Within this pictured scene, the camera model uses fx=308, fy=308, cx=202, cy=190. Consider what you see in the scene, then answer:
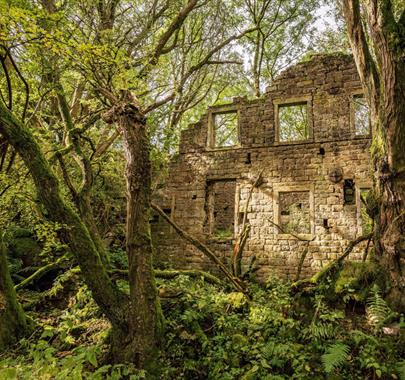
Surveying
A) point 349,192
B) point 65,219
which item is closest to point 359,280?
point 349,192

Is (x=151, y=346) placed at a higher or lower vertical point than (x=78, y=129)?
lower

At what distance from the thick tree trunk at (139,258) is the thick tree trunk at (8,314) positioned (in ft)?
6.15

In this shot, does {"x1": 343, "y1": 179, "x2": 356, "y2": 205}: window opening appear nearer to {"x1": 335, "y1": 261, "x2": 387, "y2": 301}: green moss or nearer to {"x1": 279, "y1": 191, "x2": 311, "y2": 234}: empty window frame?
{"x1": 279, "y1": 191, "x2": 311, "y2": 234}: empty window frame

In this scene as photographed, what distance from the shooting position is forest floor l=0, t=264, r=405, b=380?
379 centimetres

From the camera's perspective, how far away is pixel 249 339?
4.59m

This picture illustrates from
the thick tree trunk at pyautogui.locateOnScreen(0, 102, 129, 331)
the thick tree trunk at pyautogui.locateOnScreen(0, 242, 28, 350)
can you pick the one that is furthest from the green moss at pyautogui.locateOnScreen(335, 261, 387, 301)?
the thick tree trunk at pyautogui.locateOnScreen(0, 242, 28, 350)

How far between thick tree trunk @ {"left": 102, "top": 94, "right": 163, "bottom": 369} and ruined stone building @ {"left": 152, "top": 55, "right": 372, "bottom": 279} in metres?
5.30

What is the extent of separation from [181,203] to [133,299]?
6.38 m

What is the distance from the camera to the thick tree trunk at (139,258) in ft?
13.0

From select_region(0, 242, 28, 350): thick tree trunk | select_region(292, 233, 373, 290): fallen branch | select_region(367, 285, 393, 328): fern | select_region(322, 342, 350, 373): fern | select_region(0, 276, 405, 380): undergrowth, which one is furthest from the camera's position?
select_region(292, 233, 373, 290): fallen branch

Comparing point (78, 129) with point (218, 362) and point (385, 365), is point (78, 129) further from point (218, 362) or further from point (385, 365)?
point (385, 365)

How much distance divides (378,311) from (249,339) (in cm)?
185

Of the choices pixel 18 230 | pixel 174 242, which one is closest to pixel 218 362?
pixel 174 242

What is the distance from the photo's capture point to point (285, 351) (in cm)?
411
